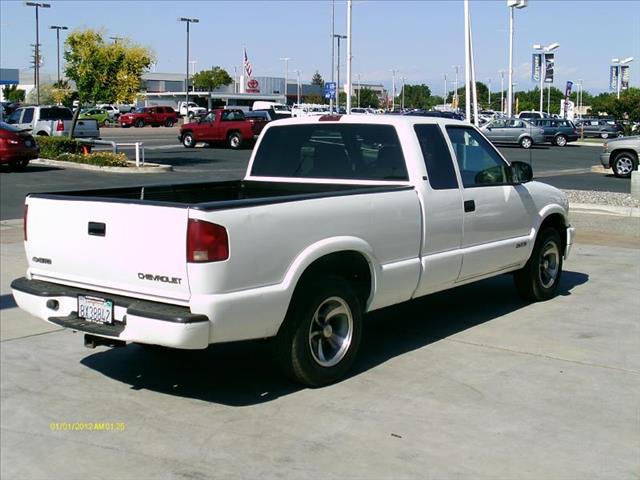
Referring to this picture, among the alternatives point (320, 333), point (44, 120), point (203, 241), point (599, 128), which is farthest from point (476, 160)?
point (599, 128)

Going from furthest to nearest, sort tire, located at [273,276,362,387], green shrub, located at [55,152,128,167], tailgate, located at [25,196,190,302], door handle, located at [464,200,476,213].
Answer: green shrub, located at [55,152,128,167], door handle, located at [464,200,476,213], tire, located at [273,276,362,387], tailgate, located at [25,196,190,302]

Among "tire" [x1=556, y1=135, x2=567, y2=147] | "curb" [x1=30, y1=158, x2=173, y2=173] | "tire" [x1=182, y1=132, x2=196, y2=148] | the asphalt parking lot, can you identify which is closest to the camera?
the asphalt parking lot

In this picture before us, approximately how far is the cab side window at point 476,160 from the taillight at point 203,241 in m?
2.95

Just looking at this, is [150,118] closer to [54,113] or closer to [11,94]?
[54,113]

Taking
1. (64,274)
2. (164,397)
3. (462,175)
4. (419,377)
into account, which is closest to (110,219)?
(64,274)

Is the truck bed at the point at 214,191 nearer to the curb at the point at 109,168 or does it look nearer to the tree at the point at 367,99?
the curb at the point at 109,168

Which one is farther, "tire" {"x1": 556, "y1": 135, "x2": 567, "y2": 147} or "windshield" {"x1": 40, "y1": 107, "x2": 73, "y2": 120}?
"tire" {"x1": 556, "y1": 135, "x2": 567, "y2": 147}

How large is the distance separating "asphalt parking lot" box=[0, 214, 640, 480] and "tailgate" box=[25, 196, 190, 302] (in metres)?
0.81

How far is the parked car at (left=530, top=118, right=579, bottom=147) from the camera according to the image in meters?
47.9

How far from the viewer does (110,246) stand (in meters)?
5.50

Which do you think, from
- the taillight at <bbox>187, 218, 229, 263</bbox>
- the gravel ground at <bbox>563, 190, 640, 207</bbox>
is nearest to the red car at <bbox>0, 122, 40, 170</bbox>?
the gravel ground at <bbox>563, 190, 640, 207</bbox>

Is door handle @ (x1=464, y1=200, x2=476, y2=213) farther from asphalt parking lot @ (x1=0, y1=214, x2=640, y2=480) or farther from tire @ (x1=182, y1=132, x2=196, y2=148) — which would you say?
tire @ (x1=182, y1=132, x2=196, y2=148)

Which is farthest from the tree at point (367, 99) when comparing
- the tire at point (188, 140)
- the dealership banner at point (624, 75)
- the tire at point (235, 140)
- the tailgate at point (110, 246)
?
the tailgate at point (110, 246)

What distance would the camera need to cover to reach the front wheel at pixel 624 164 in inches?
1031
